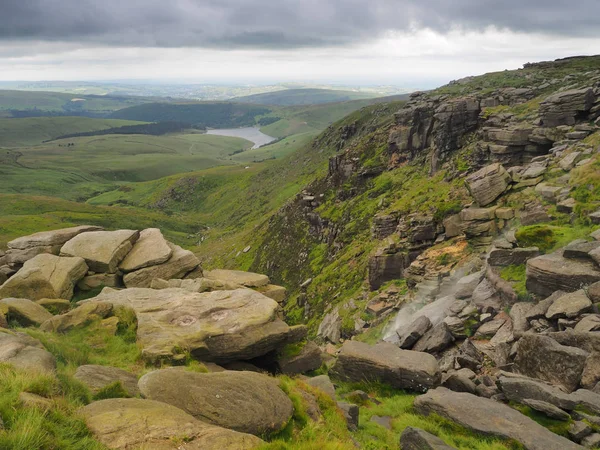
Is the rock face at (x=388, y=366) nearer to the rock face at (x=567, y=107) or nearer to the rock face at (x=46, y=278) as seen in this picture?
the rock face at (x=46, y=278)

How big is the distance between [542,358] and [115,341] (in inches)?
845

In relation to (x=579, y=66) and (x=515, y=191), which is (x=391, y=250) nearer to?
(x=515, y=191)

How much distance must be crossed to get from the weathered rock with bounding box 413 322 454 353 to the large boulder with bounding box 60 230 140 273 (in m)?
24.1

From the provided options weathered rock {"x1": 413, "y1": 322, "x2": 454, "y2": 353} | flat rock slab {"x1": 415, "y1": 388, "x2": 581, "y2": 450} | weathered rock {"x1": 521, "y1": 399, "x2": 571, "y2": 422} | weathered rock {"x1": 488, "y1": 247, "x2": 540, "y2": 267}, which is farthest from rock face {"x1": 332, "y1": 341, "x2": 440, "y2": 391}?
weathered rock {"x1": 488, "y1": 247, "x2": 540, "y2": 267}

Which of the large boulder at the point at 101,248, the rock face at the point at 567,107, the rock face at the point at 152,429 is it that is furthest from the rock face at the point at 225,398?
the rock face at the point at 567,107

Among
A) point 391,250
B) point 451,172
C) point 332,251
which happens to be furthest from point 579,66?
point 391,250

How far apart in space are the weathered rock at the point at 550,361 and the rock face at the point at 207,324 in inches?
488

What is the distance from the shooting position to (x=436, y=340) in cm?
2552

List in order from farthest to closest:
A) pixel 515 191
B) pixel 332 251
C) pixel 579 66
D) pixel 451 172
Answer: pixel 579 66 → pixel 332 251 → pixel 451 172 → pixel 515 191

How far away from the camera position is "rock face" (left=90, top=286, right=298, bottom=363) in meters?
21.0


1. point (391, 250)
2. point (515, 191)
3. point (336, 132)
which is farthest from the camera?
point (336, 132)

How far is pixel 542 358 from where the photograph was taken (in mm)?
18672

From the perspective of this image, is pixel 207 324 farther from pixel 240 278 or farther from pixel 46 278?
pixel 46 278

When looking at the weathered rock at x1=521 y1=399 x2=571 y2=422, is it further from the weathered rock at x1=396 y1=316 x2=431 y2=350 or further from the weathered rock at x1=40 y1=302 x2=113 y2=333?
the weathered rock at x1=40 y1=302 x2=113 y2=333
